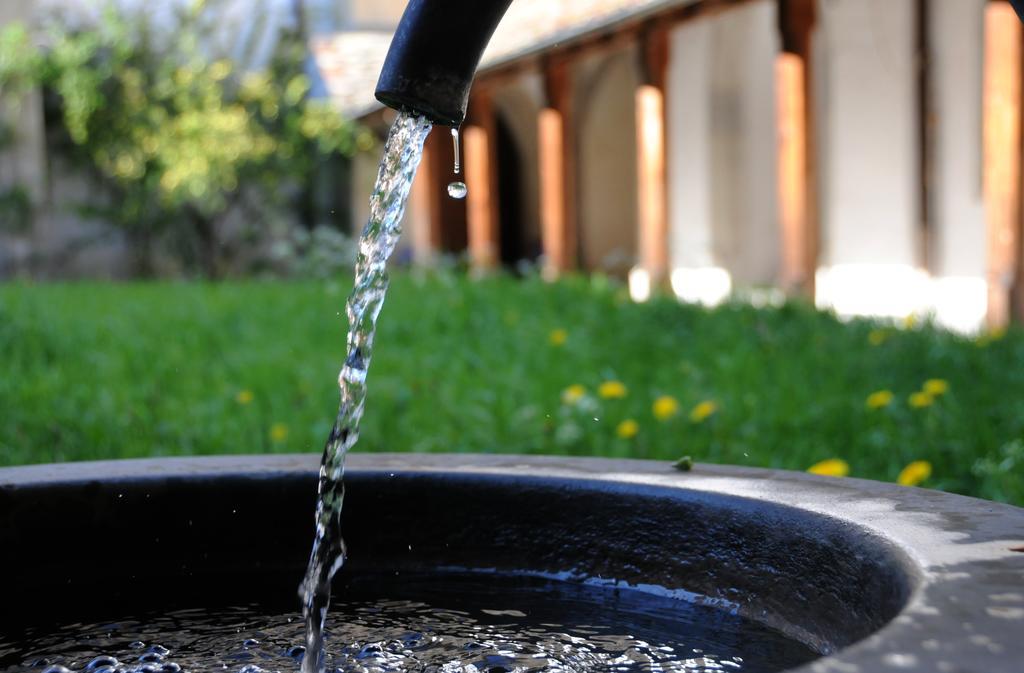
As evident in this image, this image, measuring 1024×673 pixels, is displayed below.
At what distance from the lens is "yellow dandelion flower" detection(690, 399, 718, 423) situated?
3924 millimetres

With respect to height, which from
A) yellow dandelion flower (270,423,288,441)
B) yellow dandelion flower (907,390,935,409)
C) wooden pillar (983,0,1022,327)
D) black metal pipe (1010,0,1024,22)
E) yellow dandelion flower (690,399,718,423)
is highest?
wooden pillar (983,0,1022,327)

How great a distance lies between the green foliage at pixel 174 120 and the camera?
15.1 meters

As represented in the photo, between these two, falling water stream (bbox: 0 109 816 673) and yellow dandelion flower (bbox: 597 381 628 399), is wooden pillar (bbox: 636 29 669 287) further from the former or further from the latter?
falling water stream (bbox: 0 109 816 673)

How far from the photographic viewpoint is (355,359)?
5.29 ft

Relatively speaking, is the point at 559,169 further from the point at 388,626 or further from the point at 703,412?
the point at 388,626

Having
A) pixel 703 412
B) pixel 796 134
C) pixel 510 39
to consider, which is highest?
pixel 510 39

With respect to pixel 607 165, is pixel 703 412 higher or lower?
lower

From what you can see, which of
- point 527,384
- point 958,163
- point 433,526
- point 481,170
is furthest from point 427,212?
point 433,526

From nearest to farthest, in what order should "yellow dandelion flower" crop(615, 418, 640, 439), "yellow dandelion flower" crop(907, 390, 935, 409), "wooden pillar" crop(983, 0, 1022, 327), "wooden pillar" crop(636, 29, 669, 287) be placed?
"yellow dandelion flower" crop(615, 418, 640, 439) → "yellow dandelion flower" crop(907, 390, 935, 409) → "wooden pillar" crop(983, 0, 1022, 327) → "wooden pillar" crop(636, 29, 669, 287)

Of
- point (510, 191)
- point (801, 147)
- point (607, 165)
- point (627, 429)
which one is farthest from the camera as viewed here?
point (510, 191)

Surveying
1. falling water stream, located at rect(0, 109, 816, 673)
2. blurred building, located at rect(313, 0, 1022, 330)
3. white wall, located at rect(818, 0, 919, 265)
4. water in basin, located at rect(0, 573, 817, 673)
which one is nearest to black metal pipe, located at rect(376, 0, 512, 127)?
falling water stream, located at rect(0, 109, 816, 673)

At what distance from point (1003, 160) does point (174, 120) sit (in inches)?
432

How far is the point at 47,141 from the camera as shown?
15859 mm

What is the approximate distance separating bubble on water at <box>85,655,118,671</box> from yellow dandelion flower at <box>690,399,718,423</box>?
106 inches
